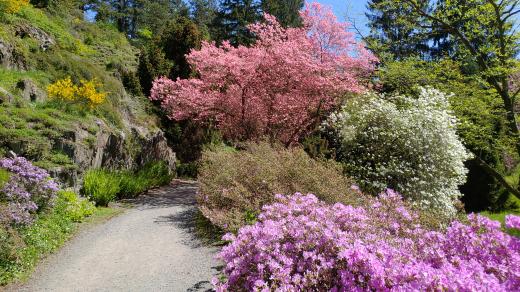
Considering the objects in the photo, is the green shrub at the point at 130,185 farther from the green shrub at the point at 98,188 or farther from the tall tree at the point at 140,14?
the tall tree at the point at 140,14

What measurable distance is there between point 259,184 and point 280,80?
215 inches

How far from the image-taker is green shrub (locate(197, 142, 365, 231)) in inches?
224

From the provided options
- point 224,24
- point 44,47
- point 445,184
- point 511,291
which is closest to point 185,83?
point 44,47

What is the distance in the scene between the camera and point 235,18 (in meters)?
34.6

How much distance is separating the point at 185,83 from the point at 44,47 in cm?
445

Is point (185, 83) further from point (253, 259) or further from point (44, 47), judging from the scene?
point (253, 259)

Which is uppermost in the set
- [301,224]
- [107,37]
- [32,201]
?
[107,37]

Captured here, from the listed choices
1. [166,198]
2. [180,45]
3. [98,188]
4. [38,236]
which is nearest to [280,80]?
[166,198]

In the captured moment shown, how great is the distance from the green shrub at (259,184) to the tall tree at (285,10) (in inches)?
1115

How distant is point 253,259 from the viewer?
317cm

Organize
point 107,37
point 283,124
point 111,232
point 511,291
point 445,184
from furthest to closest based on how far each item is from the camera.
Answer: point 107,37
point 283,124
point 445,184
point 111,232
point 511,291

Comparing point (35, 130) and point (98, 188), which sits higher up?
point (35, 130)

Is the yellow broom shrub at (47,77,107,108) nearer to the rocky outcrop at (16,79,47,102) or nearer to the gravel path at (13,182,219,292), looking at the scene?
the rocky outcrop at (16,79,47,102)

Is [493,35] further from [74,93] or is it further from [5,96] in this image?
[5,96]
